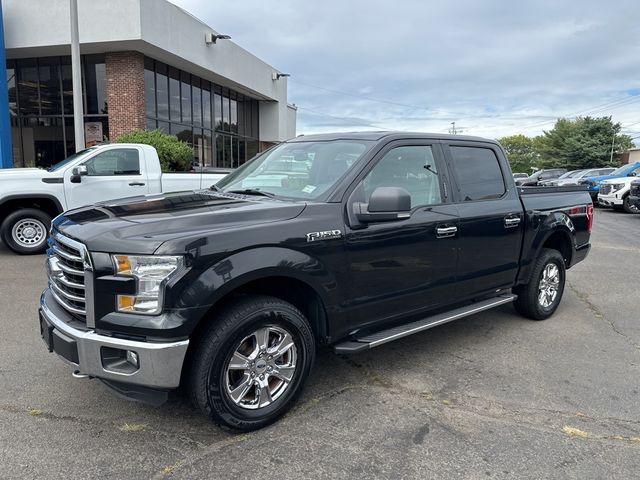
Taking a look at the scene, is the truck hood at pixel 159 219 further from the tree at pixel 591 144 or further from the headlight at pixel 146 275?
the tree at pixel 591 144

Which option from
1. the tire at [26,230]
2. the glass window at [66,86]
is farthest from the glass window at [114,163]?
the glass window at [66,86]

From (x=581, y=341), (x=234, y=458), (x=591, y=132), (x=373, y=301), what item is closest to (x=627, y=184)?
(x=581, y=341)

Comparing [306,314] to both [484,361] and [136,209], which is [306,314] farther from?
[484,361]

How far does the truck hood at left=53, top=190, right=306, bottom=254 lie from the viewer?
2.75 m

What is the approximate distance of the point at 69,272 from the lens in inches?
117

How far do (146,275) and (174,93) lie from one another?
2136cm

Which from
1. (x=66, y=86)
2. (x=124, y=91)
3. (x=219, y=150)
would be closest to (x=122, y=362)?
(x=124, y=91)

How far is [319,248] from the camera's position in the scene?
328cm

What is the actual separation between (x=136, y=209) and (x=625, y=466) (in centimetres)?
334

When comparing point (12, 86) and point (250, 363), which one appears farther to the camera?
point (12, 86)

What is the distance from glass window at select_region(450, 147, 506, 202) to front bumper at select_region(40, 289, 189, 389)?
2.84 metres

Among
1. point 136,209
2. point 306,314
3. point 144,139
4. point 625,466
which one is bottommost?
point 625,466

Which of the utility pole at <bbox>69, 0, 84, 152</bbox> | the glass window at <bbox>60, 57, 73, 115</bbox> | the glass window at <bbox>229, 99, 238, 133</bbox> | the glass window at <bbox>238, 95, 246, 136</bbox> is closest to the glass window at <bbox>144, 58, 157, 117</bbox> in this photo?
the glass window at <bbox>60, 57, 73, 115</bbox>

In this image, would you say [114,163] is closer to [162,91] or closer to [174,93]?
[162,91]
